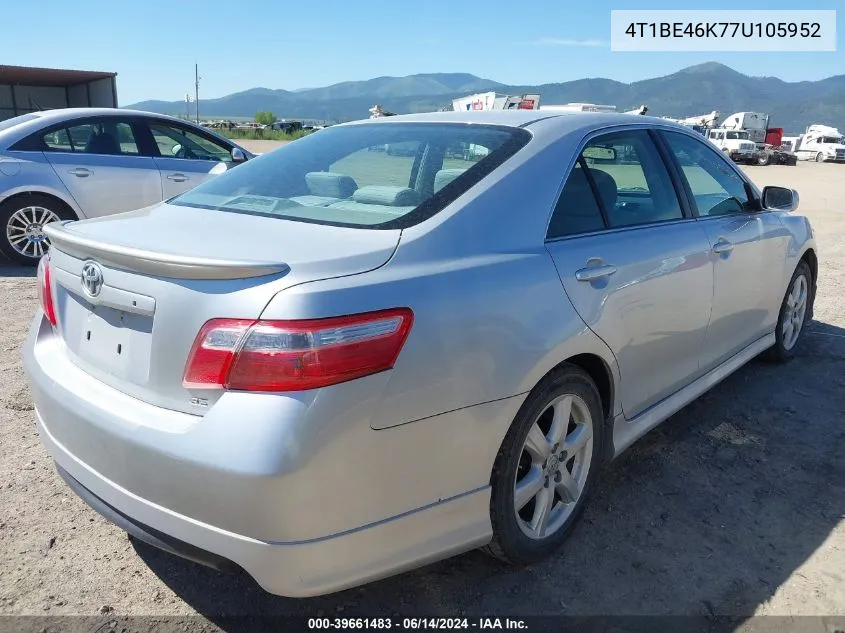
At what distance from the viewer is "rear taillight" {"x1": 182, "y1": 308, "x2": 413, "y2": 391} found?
66.9 inches

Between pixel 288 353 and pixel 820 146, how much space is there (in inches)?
2386

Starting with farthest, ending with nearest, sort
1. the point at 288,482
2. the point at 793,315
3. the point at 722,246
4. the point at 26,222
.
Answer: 1. the point at 26,222
2. the point at 793,315
3. the point at 722,246
4. the point at 288,482

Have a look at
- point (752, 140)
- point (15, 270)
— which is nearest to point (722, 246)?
point (15, 270)

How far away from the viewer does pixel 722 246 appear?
11.0 feet

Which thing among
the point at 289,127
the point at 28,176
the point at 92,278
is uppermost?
the point at 289,127

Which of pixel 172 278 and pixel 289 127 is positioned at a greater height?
pixel 289 127

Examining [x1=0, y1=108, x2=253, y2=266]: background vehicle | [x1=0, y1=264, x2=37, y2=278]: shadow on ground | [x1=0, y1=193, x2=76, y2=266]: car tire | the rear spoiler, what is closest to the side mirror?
the rear spoiler

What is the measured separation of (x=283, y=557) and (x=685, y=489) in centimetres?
199

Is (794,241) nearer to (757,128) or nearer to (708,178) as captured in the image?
(708,178)

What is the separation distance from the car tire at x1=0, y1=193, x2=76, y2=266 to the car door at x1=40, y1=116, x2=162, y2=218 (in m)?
Result: 0.24

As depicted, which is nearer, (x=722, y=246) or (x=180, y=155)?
(x=722, y=246)

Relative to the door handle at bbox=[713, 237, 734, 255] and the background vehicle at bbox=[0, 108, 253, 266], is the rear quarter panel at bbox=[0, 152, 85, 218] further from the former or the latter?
the door handle at bbox=[713, 237, 734, 255]

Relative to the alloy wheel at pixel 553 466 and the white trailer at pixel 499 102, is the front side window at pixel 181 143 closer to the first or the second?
the alloy wheel at pixel 553 466

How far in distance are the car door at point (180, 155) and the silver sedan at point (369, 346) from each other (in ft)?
15.3
